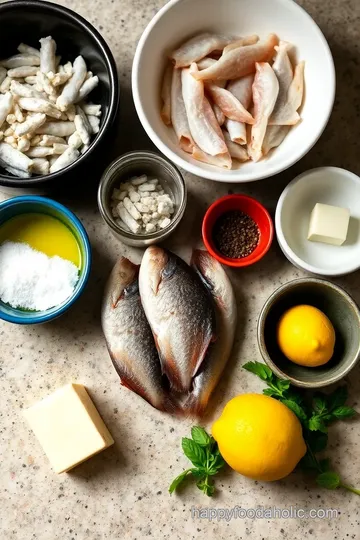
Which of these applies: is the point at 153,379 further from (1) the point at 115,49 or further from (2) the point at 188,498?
(1) the point at 115,49

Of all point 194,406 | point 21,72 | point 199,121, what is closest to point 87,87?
point 21,72

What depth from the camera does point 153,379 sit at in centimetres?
126

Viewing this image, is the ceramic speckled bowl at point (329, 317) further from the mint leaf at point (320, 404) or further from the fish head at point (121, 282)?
the fish head at point (121, 282)

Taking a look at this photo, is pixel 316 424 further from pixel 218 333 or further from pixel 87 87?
pixel 87 87

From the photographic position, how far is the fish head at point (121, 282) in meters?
1.26

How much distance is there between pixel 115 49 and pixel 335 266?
68cm

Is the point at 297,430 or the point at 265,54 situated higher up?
the point at 265,54

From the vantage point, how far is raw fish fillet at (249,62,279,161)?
1169 millimetres

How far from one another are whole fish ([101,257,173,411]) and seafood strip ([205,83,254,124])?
0.38m

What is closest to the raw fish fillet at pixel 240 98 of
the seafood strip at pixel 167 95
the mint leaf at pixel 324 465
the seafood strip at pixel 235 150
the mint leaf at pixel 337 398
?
the seafood strip at pixel 235 150

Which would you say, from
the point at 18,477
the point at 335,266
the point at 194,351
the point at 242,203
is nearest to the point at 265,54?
the point at 242,203

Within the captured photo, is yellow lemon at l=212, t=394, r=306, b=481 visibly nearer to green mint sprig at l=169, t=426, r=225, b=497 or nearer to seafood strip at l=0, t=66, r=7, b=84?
green mint sprig at l=169, t=426, r=225, b=497

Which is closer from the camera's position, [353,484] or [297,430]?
[297,430]

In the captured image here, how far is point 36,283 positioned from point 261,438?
547 mm
